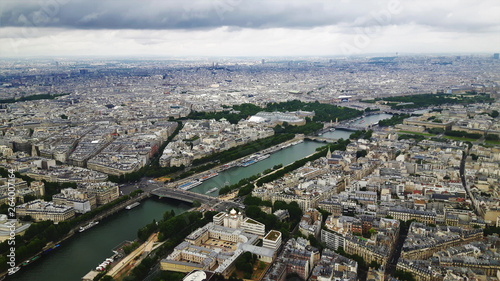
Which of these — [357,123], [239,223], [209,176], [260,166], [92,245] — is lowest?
[92,245]

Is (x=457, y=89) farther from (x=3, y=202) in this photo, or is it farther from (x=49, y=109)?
(x=3, y=202)

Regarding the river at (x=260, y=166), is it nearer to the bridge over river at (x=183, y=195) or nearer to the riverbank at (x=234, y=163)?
the riverbank at (x=234, y=163)

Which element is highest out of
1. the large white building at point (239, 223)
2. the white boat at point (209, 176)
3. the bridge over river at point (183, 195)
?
the large white building at point (239, 223)

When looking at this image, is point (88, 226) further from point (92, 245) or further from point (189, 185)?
point (189, 185)

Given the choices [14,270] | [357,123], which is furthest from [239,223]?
[357,123]

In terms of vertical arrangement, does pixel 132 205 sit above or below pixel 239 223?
below

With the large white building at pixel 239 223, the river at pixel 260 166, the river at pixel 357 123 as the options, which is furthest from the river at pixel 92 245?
the river at pixel 357 123

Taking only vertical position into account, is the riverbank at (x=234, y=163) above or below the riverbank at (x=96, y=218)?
above

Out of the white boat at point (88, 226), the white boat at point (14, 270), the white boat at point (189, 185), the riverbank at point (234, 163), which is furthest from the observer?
the riverbank at point (234, 163)
